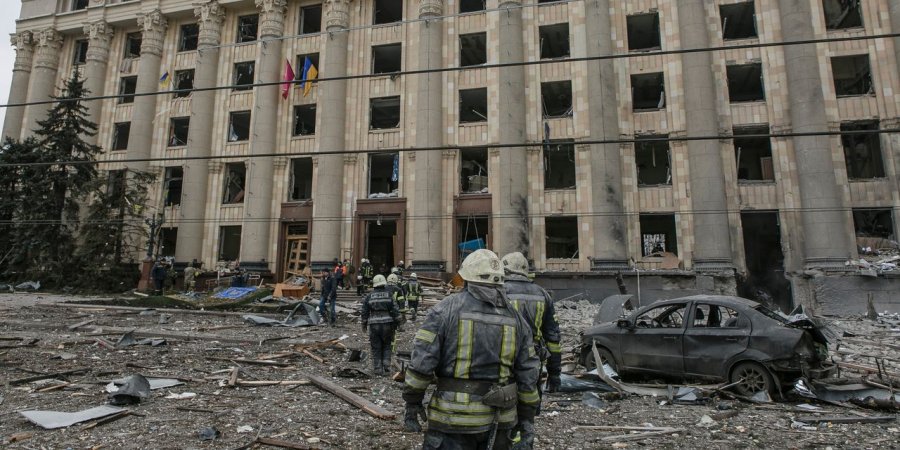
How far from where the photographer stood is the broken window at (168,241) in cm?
2703

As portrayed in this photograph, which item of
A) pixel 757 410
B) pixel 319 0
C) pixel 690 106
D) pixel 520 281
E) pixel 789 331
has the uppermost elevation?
pixel 319 0

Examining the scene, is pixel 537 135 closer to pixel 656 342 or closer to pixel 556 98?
pixel 556 98

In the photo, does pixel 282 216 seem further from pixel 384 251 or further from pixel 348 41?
pixel 348 41

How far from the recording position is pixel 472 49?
82.6 ft

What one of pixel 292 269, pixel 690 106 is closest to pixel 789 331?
pixel 690 106

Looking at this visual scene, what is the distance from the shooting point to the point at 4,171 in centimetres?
2659

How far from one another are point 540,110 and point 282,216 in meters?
14.4

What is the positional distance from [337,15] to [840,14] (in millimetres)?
24383

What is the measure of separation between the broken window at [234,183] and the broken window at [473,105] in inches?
495

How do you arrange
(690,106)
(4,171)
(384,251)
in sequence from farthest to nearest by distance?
(384,251), (4,171), (690,106)

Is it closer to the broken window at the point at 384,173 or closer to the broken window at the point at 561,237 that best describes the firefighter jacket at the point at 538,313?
the broken window at the point at 561,237

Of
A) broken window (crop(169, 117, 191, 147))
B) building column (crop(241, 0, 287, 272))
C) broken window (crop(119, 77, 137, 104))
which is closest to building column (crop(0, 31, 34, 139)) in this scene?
broken window (crop(119, 77, 137, 104))

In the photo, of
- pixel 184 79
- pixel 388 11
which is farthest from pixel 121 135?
pixel 388 11

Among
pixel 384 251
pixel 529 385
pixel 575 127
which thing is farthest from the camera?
pixel 384 251
